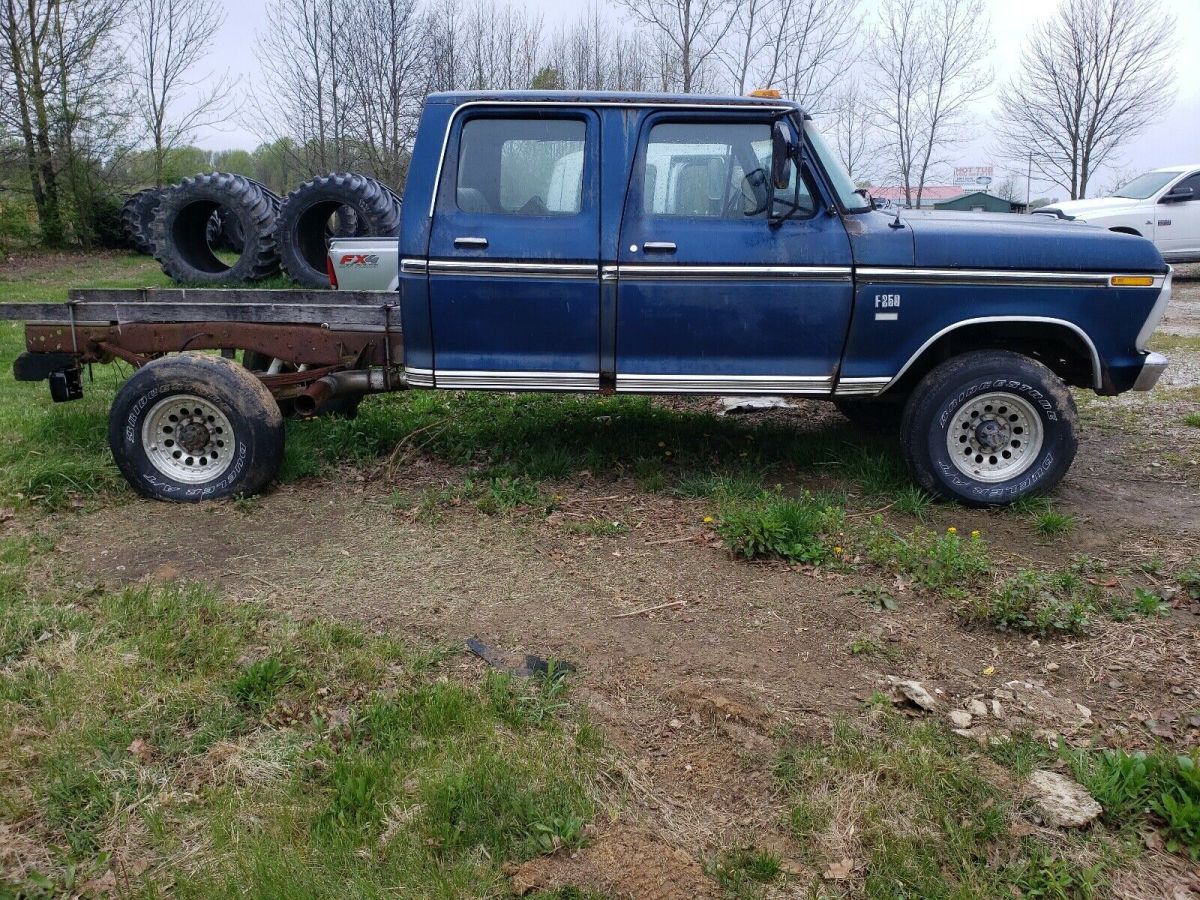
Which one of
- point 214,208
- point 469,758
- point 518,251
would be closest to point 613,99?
point 518,251

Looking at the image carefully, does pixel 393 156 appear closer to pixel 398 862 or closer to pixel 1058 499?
pixel 1058 499

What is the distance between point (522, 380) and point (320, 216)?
31.9 feet

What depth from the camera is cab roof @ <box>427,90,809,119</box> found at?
4965 millimetres

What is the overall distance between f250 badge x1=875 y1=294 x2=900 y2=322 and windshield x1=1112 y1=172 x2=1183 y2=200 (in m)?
13.2

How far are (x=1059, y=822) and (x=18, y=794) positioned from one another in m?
3.11

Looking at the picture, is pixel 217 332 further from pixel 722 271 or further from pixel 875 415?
pixel 875 415

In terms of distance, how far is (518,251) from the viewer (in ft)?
16.3

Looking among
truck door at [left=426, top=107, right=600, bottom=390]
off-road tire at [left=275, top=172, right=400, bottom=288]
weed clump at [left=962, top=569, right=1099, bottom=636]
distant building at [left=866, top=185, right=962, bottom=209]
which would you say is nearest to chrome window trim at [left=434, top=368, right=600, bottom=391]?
truck door at [left=426, top=107, right=600, bottom=390]

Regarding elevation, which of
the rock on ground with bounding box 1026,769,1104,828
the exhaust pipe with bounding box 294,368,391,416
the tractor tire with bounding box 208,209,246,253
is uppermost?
the tractor tire with bounding box 208,209,246,253

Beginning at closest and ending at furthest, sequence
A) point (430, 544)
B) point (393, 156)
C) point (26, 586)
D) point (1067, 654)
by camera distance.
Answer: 1. point (1067, 654)
2. point (26, 586)
3. point (430, 544)
4. point (393, 156)

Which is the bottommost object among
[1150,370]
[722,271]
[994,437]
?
[994,437]

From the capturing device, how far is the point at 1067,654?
362 cm

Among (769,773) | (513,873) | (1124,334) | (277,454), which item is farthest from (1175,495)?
(277,454)

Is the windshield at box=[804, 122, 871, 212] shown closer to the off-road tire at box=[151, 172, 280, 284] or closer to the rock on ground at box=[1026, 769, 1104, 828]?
the rock on ground at box=[1026, 769, 1104, 828]
